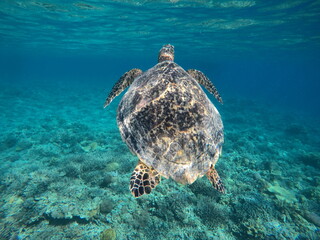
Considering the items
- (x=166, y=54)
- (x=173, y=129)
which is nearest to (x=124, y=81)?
(x=166, y=54)

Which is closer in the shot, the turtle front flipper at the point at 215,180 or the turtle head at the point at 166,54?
the turtle front flipper at the point at 215,180

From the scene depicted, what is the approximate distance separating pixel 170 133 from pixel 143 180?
3.45 feet

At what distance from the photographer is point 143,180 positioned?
340cm

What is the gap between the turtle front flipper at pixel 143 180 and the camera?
128 inches

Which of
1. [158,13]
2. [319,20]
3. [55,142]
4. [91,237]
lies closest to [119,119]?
[91,237]

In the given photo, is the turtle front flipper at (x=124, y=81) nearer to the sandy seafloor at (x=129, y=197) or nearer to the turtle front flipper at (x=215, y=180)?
the turtle front flipper at (x=215, y=180)

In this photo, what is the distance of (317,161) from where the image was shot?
11844 millimetres

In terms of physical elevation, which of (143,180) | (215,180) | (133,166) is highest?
(143,180)

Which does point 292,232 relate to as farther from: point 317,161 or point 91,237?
point 317,161

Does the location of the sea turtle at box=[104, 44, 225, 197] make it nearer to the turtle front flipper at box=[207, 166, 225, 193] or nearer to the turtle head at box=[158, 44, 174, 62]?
the turtle front flipper at box=[207, 166, 225, 193]

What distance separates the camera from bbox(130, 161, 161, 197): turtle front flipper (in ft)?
10.7

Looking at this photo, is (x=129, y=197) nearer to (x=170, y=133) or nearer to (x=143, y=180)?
(x=143, y=180)

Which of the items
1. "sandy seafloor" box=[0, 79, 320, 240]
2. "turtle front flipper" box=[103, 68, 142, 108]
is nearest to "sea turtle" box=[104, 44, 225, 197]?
"turtle front flipper" box=[103, 68, 142, 108]

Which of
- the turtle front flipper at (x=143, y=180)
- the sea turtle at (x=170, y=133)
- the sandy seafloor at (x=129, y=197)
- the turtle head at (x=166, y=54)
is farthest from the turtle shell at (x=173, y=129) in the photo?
the sandy seafloor at (x=129, y=197)
